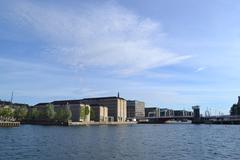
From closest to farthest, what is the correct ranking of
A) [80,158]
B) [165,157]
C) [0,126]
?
[80,158]
[165,157]
[0,126]

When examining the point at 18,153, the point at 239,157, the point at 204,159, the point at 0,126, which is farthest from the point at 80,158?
the point at 0,126

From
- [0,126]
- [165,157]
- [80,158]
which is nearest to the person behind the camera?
[80,158]

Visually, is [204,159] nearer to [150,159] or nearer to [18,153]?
[150,159]

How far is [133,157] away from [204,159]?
1049cm

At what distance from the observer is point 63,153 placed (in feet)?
200

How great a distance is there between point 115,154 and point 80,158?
7.17m

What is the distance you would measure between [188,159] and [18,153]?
26452 millimetres

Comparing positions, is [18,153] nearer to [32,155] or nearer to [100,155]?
[32,155]

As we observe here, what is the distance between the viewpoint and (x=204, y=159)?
5762 cm

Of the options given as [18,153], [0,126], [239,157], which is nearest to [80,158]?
[18,153]

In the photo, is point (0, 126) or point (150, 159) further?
point (0, 126)

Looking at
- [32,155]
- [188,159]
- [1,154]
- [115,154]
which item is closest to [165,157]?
[188,159]

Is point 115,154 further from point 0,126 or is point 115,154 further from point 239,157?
point 0,126

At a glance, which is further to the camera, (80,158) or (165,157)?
(165,157)
